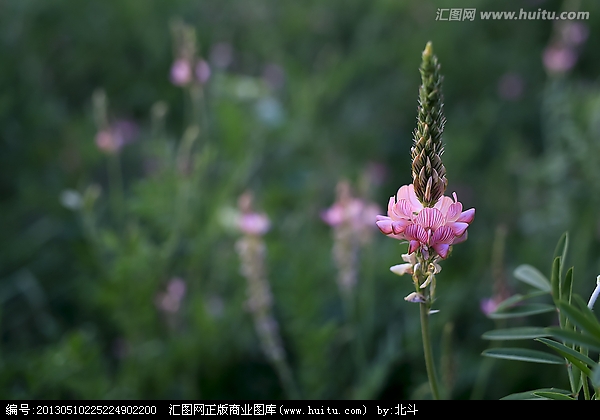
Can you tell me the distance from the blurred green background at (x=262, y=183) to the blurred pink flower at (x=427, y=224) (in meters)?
Answer: 0.60

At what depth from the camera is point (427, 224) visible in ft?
2.91

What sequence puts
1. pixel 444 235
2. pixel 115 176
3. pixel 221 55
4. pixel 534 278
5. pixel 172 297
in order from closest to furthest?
pixel 444 235 → pixel 534 278 → pixel 172 297 → pixel 115 176 → pixel 221 55

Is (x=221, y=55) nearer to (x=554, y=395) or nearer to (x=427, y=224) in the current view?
(x=427, y=224)

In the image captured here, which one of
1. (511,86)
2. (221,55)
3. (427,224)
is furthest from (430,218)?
(511,86)

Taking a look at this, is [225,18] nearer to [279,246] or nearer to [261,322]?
[279,246]

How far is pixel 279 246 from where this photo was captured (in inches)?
86.7

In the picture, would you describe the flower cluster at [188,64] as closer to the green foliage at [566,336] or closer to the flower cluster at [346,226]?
the flower cluster at [346,226]

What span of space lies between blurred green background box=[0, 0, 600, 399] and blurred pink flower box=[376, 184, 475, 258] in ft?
1.96

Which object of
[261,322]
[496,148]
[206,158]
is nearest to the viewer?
[261,322]

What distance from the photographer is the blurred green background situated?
1.99 meters

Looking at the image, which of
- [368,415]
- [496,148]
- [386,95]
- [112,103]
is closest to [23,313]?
[112,103]

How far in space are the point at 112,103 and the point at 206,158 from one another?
5.62ft

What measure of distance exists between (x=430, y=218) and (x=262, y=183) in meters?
2.34

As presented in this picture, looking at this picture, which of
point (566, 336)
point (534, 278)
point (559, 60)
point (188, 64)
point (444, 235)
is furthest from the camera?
point (559, 60)
